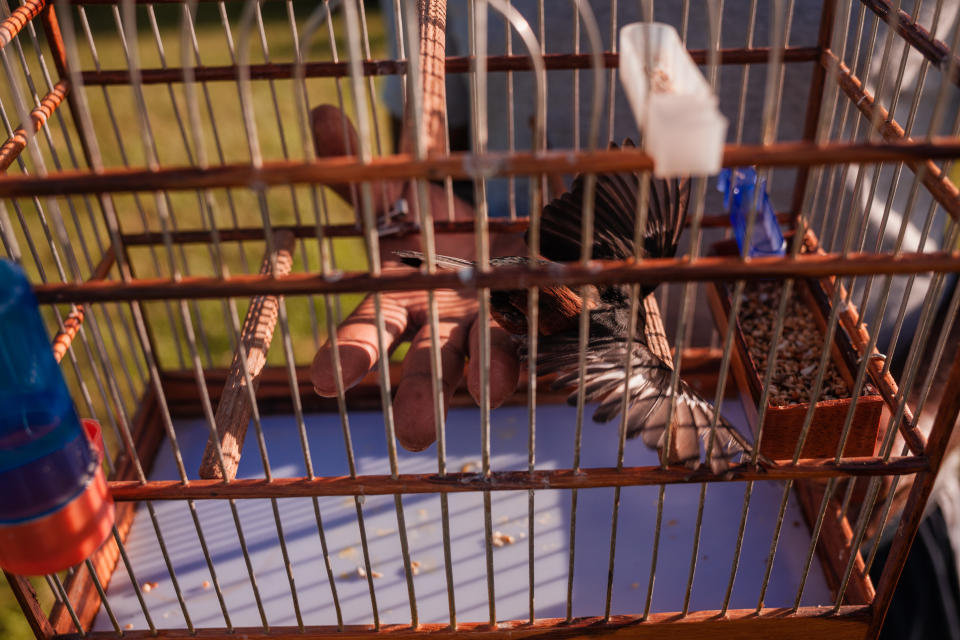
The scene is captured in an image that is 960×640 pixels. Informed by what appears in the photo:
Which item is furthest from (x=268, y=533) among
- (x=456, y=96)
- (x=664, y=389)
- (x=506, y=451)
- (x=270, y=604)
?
(x=456, y=96)

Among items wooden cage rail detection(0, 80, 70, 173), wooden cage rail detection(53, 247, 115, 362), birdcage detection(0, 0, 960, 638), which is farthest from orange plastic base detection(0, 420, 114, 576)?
wooden cage rail detection(0, 80, 70, 173)

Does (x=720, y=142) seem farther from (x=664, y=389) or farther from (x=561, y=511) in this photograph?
(x=561, y=511)

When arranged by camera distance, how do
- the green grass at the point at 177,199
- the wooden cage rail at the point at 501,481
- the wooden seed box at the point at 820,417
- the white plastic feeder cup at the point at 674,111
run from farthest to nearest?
the green grass at the point at 177,199 → the wooden seed box at the point at 820,417 → the wooden cage rail at the point at 501,481 → the white plastic feeder cup at the point at 674,111

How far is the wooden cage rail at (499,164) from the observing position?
457mm

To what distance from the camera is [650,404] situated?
0.61 m

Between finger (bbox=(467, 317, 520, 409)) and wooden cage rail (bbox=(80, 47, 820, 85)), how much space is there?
0.31 metres

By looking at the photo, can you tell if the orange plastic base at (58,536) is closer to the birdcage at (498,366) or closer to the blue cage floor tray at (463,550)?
the birdcage at (498,366)

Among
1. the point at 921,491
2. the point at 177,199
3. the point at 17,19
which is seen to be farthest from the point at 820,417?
the point at 177,199

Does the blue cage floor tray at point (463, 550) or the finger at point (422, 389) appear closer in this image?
the finger at point (422, 389)

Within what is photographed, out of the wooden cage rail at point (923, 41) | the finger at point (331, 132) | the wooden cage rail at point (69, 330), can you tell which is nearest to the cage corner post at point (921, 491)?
the wooden cage rail at point (923, 41)

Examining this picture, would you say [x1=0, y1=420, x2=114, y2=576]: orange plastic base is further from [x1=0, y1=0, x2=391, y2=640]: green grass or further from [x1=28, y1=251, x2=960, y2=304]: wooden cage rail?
[x1=0, y1=0, x2=391, y2=640]: green grass

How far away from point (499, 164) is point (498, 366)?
12.9 inches

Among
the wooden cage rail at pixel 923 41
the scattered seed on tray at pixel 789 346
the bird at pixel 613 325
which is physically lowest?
the scattered seed on tray at pixel 789 346

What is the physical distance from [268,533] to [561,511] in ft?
1.15
